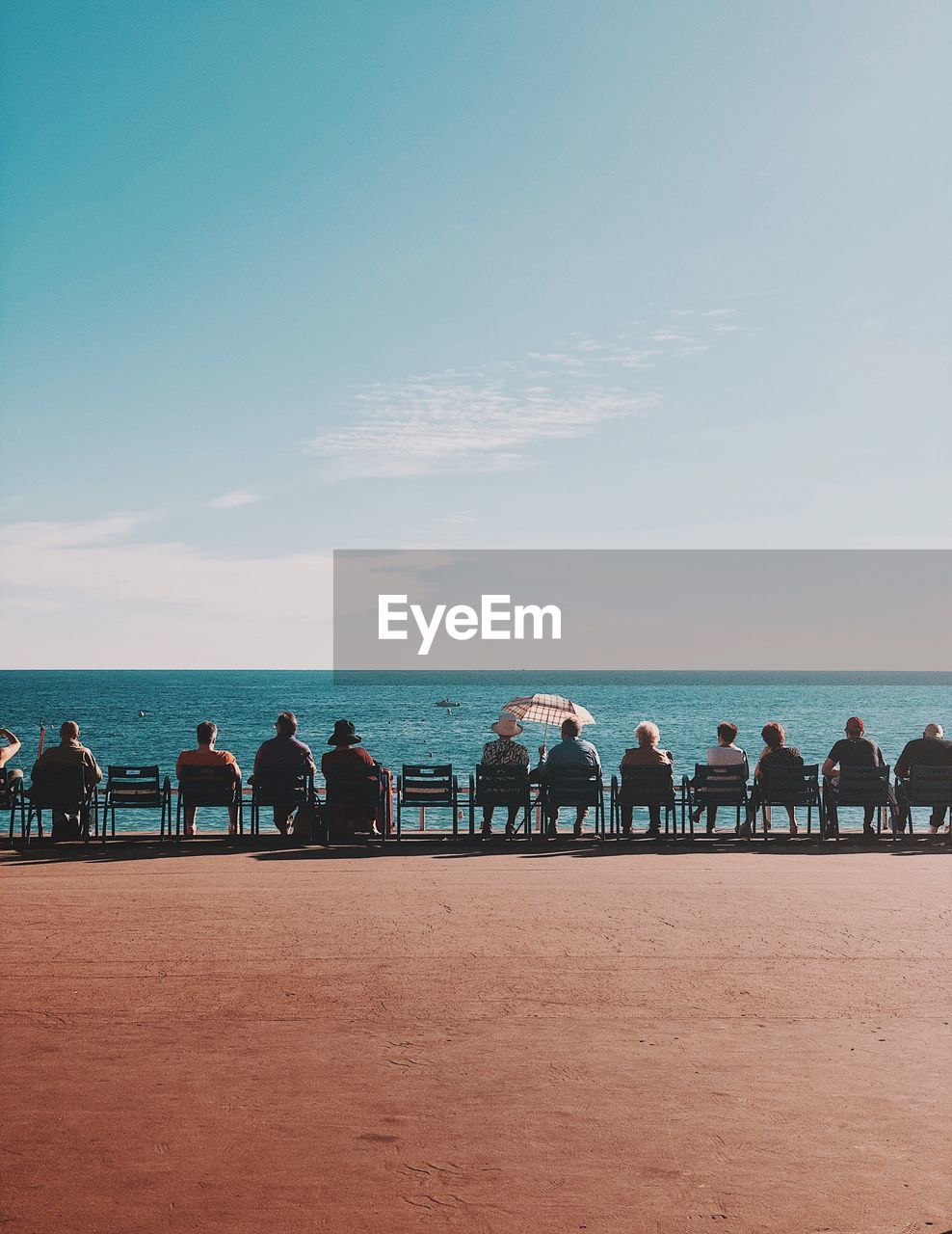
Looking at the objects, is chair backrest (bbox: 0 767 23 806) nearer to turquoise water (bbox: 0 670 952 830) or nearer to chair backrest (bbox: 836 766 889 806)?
chair backrest (bbox: 836 766 889 806)

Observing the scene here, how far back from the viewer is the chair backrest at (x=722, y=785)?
12344mm

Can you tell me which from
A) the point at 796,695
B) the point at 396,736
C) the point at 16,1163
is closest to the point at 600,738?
the point at 396,736

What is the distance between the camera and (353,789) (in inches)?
474

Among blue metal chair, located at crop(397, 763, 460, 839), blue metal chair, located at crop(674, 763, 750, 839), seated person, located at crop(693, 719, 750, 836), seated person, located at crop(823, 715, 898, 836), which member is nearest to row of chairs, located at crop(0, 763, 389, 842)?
blue metal chair, located at crop(397, 763, 460, 839)

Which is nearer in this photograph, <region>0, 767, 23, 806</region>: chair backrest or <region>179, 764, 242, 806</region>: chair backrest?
<region>179, 764, 242, 806</region>: chair backrest

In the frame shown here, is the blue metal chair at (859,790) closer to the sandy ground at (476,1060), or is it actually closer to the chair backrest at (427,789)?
the sandy ground at (476,1060)

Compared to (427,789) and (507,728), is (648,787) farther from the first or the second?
(427,789)

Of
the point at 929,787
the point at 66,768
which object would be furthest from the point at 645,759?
the point at 66,768

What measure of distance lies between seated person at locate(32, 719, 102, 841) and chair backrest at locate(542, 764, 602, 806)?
176 inches

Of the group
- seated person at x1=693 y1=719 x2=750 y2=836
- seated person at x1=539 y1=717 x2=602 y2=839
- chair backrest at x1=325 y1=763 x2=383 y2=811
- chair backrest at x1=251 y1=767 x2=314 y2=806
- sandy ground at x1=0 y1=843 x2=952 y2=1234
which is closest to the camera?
sandy ground at x1=0 y1=843 x2=952 y2=1234

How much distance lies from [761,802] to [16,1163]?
956 cm

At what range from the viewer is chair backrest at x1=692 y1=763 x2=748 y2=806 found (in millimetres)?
12344

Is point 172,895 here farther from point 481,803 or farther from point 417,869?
point 481,803

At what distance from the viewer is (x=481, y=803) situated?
12461 millimetres
